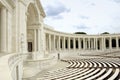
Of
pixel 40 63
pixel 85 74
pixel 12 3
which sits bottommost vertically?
pixel 85 74

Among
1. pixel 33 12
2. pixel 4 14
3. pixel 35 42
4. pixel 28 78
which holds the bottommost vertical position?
pixel 28 78

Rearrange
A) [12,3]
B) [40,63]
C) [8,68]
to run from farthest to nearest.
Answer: [40,63] → [12,3] → [8,68]

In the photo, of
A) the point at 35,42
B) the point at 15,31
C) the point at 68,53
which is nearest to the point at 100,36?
the point at 68,53

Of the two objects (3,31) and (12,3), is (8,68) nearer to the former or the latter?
(3,31)

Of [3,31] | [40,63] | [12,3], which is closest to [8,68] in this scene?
[3,31]

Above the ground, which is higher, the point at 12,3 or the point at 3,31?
the point at 12,3

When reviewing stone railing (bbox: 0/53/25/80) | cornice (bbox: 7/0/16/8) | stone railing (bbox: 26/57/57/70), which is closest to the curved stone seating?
stone railing (bbox: 26/57/57/70)

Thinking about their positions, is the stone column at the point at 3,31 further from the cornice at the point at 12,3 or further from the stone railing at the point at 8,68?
the stone railing at the point at 8,68

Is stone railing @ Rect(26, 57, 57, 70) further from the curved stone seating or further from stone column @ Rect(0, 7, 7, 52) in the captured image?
stone column @ Rect(0, 7, 7, 52)

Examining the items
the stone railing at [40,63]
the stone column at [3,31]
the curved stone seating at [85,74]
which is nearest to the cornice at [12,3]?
the stone column at [3,31]

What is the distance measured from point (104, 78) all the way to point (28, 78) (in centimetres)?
747

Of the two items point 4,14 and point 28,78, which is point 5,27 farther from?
point 28,78

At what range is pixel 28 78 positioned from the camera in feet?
65.5

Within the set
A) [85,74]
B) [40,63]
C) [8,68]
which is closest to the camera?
[8,68]
